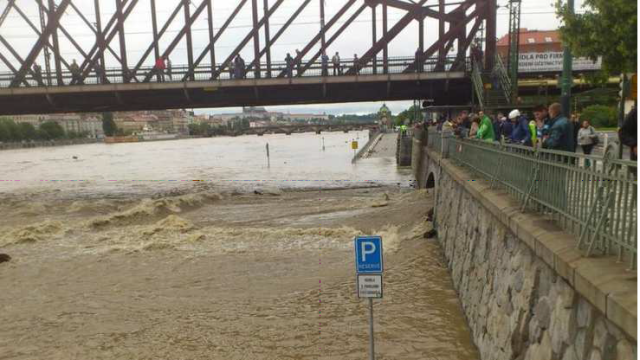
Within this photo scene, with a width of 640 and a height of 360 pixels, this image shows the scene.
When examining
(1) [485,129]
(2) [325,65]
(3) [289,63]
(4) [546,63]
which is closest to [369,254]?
(1) [485,129]

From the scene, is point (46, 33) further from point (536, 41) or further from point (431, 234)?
point (536, 41)

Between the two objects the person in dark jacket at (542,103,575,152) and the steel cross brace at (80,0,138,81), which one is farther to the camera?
the steel cross brace at (80,0,138,81)

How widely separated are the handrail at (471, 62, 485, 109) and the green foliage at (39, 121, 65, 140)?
513 feet

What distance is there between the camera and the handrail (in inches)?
878

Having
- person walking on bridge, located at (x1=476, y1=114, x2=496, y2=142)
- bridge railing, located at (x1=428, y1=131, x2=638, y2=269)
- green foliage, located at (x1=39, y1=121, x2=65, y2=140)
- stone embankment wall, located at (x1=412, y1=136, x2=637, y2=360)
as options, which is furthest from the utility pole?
green foliage, located at (x1=39, y1=121, x2=65, y2=140)

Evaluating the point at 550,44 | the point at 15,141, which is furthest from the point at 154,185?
the point at 15,141

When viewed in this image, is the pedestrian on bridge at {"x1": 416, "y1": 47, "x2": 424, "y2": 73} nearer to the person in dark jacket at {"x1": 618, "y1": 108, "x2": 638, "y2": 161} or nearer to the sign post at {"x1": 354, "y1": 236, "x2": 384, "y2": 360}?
the person in dark jacket at {"x1": 618, "y1": 108, "x2": 638, "y2": 161}

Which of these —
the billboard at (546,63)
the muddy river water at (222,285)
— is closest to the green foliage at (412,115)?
the billboard at (546,63)

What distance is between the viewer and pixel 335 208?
69.6 feet

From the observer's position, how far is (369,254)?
16.5ft

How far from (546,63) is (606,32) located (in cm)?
1998

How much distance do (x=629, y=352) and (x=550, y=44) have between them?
7671cm

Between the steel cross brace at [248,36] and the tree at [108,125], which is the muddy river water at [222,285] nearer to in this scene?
the steel cross brace at [248,36]

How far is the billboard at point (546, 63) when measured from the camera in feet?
99.0
